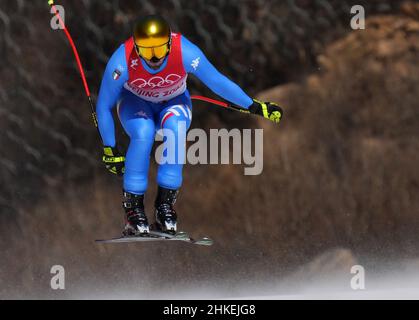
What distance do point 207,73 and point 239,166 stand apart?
1.41m

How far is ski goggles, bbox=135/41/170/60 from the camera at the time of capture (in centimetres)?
444

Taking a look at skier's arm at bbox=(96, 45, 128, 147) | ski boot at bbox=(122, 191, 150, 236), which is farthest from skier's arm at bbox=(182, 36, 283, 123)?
ski boot at bbox=(122, 191, 150, 236)

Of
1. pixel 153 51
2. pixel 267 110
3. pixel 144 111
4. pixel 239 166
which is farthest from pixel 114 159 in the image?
pixel 239 166

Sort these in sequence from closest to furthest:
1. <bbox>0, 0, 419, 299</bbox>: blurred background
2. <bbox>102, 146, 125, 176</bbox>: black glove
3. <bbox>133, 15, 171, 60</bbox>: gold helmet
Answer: <bbox>133, 15, 171, 60</bbox>: gold helmet < <bbox>102, 146, 125, 176</bbox>: black glove < <bbox>0, 0, 419, 299</bbox>: blurred background

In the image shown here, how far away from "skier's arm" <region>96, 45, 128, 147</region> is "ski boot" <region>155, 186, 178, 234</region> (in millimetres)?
348

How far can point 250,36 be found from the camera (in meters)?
5.79

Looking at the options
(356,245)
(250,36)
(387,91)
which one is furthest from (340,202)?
(250,36)

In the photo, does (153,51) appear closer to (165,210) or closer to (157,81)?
(157,81)

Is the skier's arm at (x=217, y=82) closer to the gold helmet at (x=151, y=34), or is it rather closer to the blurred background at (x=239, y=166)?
the gold helmet at (x=151, y=34)

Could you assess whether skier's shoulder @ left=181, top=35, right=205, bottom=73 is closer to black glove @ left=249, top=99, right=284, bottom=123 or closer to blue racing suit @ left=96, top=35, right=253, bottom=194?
blue racing suit @ left=96, top=35, right=253, bottom=194

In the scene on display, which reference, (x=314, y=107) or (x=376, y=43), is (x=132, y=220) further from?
(x=376, y=43)

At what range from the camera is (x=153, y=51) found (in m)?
4.45

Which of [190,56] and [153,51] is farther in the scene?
[190,56]

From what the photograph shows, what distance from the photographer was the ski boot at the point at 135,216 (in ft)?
15.3
